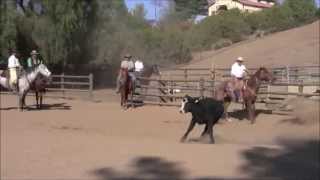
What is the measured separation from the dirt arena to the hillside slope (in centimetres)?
3038

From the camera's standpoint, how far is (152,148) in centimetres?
1113

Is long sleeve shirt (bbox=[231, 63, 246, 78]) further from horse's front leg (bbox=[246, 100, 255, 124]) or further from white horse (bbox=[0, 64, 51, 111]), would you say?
white horse (bbox=[0, 64, 51, 111])

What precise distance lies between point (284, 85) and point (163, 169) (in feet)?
38.8

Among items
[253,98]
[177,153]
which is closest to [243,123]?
[253,98]

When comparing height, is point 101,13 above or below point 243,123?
above

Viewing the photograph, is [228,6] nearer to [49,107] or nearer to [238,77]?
[49,107]

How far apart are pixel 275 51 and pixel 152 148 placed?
151 ft

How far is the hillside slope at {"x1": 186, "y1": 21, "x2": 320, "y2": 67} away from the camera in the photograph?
49562 mm

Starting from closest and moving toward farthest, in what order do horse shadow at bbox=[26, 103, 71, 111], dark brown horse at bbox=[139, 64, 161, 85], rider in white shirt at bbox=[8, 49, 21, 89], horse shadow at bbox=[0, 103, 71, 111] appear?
rider in white shirt at bbox=[8, 49, 21, 89], horse shadow at bbox=[0, 103, 71, 111], horse shadow at bbox=[26, 103, 71, 111], dark brown horse at bbox=[139, 64, 161, 85]

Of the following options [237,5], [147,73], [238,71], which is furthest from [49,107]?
[237,5]

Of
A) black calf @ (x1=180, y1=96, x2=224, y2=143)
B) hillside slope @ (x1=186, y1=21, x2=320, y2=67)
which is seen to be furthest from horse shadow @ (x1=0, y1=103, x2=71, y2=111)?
hillside slope @ (x1=186, y1=21, x2=320, y2=67)

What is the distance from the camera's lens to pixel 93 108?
862 inches

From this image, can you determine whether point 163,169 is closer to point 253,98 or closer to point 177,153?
point 177,153

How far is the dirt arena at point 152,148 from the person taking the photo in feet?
29.7
